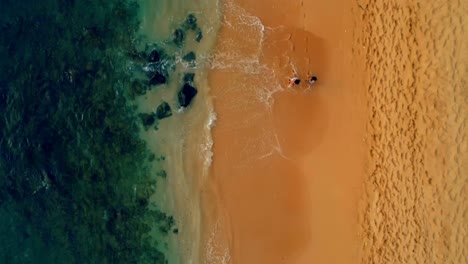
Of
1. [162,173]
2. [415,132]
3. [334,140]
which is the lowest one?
[162,173]

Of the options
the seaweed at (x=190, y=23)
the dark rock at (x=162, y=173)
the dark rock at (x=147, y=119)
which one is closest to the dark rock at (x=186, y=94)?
the dark rock at (x=147, y=119)

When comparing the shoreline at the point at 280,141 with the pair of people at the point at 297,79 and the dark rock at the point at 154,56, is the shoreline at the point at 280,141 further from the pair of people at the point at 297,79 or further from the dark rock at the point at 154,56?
the dark rock at the point at 154,56

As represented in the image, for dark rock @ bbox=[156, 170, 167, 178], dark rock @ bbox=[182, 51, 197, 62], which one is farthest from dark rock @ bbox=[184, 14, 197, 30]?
dark rock @ bbox=[156, 170, 167, 178]

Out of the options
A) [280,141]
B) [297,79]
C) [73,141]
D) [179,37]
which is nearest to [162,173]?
[73,141]

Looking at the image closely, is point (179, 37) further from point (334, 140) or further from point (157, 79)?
point (334, 140)

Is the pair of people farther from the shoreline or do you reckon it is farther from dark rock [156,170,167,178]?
dark rock [156,170,167,178]

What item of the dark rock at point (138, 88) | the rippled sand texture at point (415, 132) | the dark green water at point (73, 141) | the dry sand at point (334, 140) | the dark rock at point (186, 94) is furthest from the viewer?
the dark green water at point (73, 141)
